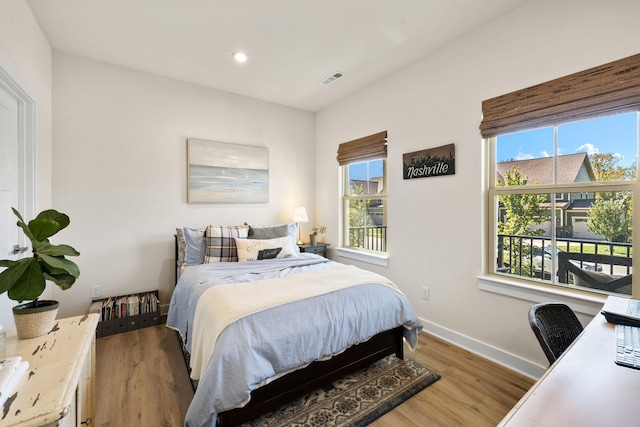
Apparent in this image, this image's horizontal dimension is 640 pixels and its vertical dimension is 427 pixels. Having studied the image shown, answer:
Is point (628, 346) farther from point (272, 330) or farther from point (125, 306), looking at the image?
point (125, 306)

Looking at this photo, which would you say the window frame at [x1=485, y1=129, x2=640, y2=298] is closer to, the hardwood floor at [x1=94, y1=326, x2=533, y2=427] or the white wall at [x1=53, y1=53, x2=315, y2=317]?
the hardwood floor at [x1=94, y1=326, x2=533, y2=427]

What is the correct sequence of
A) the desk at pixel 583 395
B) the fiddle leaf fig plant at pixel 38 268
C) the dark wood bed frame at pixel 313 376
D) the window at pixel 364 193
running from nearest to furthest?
1. the desk at pixel 583 395
2. the fiddle leaf fig plant at pixel 38 268
3. the dark wood bed frame at pixel 313 376
4. the window at pixel 364 193

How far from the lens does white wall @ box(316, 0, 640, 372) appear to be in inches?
75.3

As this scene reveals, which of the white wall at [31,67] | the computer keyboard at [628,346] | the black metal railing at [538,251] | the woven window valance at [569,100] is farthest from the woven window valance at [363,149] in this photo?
the white wall at [31,67]

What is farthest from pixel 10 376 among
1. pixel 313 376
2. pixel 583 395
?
pixel 583 395

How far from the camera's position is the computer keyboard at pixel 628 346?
985 millimetres

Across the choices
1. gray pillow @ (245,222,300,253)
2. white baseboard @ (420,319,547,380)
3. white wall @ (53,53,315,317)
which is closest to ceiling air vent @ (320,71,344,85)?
white wall @ (53,53,315,317)

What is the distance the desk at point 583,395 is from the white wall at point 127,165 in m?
A: 3.44

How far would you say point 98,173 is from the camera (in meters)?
2.97

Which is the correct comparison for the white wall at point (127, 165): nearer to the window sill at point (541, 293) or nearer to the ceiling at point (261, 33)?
the ceiling at point (261, 33)

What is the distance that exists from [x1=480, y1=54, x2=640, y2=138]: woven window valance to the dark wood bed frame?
1.85 m

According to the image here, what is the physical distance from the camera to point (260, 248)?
3033mm

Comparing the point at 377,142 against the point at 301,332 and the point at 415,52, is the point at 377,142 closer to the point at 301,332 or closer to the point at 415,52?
the point at 415,52

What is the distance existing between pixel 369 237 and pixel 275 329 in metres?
2.30
